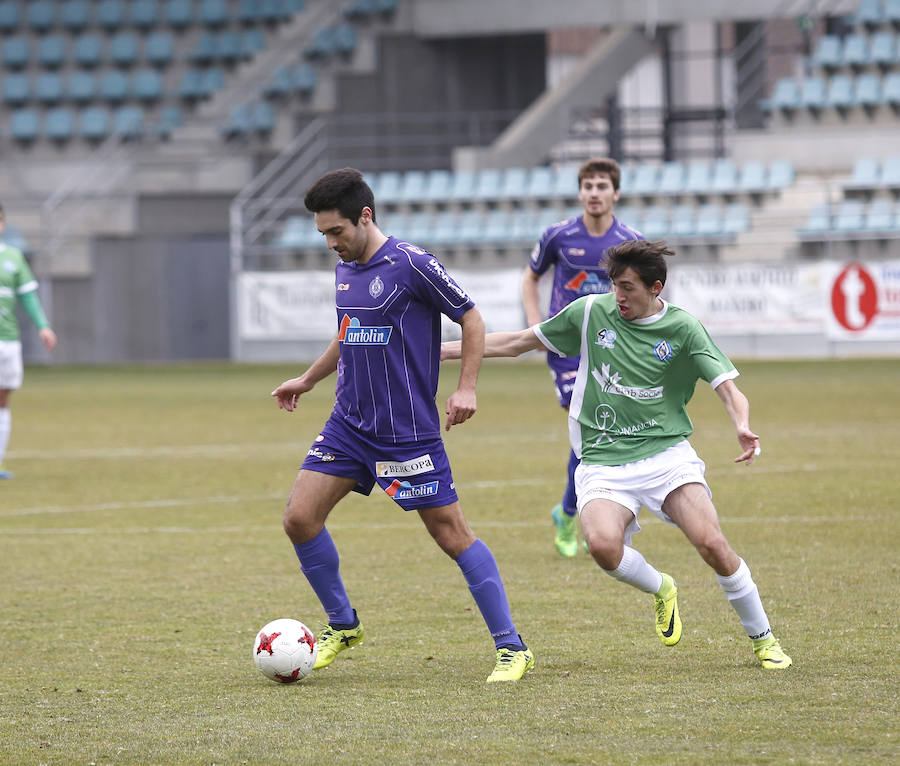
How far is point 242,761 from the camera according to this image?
4.71 meters

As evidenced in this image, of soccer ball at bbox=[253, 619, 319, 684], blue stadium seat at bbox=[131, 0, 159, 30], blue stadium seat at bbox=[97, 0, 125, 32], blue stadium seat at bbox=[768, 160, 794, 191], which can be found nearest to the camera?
soccer ball at bbox=[253, 619, 319, 684]

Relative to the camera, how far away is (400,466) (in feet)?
19.2

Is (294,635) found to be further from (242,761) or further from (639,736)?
(639,736)

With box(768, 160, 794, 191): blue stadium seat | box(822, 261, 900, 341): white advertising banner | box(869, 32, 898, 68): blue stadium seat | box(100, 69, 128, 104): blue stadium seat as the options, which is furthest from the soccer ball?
box(100, 69, 128, 104): blue stadium seat

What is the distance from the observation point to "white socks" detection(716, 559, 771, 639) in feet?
19.0

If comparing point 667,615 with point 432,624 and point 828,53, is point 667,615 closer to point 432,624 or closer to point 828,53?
point 432,624

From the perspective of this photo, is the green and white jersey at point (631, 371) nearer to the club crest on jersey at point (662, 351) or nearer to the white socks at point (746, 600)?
the club crest on jersey at point (662, 351)

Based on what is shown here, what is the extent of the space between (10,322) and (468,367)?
28.2ft

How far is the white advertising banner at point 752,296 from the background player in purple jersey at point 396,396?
20372mm

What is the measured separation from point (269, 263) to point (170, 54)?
6.24m

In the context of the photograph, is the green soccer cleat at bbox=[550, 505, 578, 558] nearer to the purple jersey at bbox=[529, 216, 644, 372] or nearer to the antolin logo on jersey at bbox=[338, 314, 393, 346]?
the purple jersey at bbox=[529, 216, 644, 372]

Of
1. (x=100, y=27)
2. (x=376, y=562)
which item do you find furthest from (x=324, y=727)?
(x=100, y=27)

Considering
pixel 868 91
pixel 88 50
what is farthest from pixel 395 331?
pixel 88 50

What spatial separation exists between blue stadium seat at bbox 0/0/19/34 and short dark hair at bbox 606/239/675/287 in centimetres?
3283
